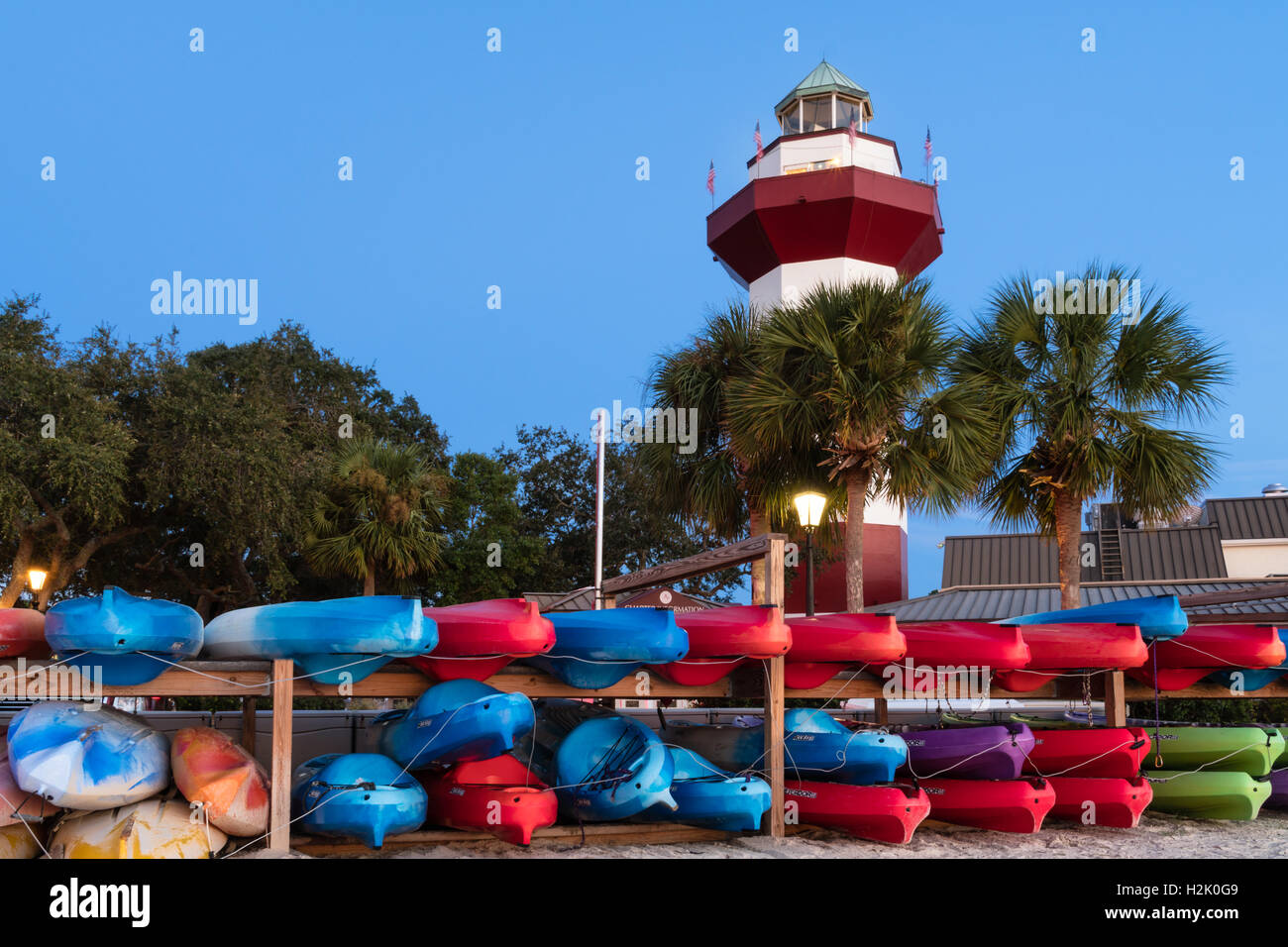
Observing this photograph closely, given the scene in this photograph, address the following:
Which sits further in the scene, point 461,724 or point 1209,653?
point 1209,653

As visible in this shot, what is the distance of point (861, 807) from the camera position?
8.72 meters

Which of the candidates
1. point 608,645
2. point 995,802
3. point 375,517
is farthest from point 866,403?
point 375,517

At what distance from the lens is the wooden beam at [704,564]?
923 centimetres

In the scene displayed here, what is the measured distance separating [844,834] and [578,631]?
2880mm

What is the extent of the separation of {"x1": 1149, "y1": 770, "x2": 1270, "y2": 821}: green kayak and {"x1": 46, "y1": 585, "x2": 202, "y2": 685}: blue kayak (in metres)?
8.60

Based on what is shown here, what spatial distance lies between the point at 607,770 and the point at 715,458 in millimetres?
7702

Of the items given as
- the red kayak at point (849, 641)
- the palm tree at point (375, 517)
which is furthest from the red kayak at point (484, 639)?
the palm tree at point (375, 517)

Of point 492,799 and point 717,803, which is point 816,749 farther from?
point 492,799

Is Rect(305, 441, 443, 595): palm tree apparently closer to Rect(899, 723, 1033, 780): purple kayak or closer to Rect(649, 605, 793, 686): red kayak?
Rect(649, 605, 793, 686): red kayak

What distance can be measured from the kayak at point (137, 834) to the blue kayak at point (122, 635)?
89 centimetres

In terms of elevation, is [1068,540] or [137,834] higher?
[1068,540]

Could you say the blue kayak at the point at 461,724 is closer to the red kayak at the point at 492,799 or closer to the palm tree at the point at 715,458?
the red kayak at the point at 492,799

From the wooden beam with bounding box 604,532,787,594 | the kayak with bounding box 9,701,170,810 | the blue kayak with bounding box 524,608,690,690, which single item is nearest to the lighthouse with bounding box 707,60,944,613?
the wooden beam with bounding box 604,532,787,594
